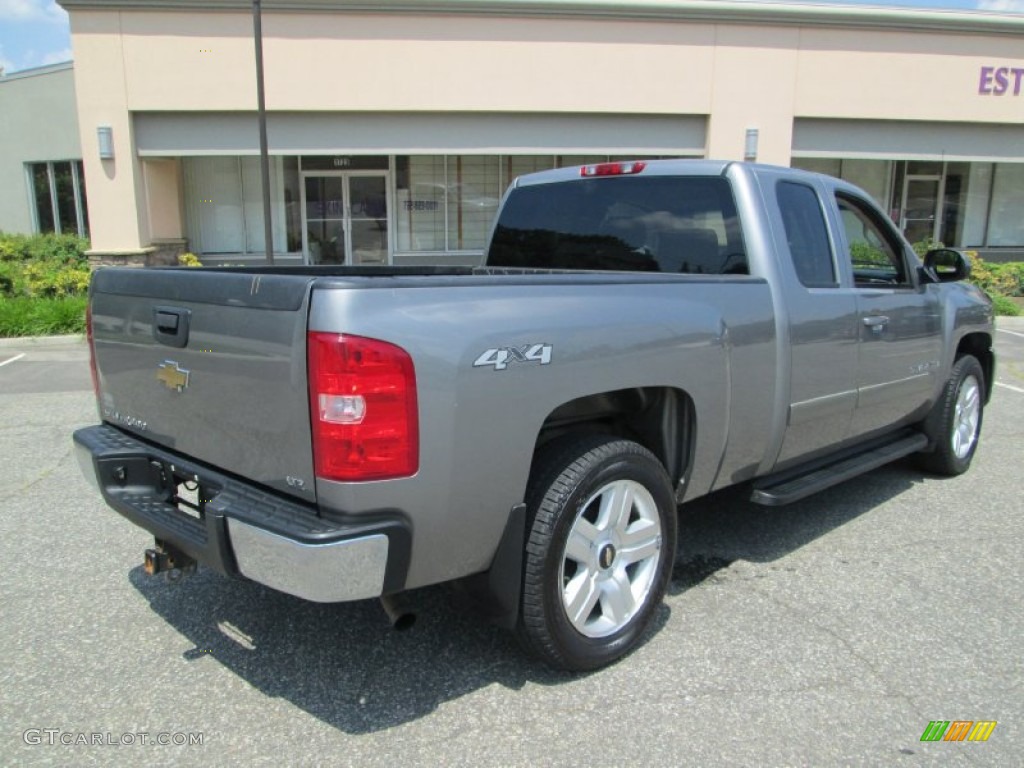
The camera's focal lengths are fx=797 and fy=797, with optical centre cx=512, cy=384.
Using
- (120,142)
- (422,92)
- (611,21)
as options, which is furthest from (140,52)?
(611,21)

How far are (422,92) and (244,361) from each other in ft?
42.9

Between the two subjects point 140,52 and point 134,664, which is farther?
point 140,52

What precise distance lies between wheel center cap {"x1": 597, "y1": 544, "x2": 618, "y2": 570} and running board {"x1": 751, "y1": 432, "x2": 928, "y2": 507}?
1016mm

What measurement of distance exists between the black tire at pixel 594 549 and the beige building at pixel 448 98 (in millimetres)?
12747

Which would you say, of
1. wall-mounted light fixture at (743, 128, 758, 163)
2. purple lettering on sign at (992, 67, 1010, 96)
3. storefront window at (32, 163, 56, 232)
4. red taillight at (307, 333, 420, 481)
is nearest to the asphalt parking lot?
red taillight at (307, 333, 420, 481)

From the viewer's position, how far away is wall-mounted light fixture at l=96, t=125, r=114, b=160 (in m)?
14.0

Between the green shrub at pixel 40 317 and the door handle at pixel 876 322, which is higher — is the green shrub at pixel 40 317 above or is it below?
below

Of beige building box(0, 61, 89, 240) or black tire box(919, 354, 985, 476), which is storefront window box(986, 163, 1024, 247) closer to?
black tire box(919, 354, 985, 476)

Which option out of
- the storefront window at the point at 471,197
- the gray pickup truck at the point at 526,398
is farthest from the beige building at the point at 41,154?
the gray pickup truck at the point at 526,398

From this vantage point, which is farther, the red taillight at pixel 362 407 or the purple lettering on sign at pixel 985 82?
the purple lettering on sign at pixel 985 82

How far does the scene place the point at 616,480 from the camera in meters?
3.02

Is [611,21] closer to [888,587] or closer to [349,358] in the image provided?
[888,587]

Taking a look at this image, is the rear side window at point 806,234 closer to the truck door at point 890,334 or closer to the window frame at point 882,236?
the truck door at point 890,334

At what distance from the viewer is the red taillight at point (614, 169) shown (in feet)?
13.5
